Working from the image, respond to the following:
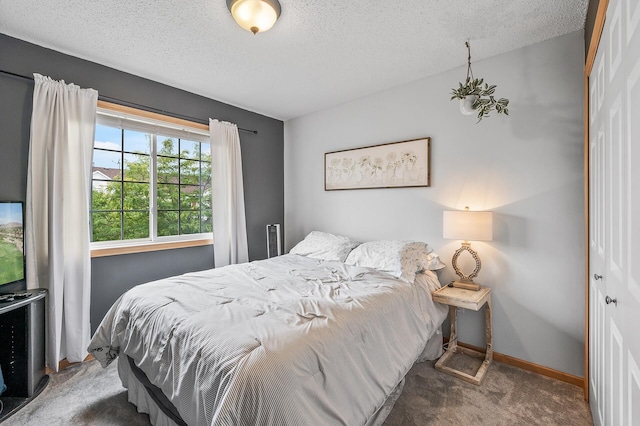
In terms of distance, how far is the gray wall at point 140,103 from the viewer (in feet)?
7.18

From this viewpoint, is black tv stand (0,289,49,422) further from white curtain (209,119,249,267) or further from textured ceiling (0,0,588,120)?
textured ceiling (0,0,588,120)

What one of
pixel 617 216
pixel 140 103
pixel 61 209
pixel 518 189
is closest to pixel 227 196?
pixel 140 103

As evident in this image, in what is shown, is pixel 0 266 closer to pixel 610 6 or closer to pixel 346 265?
pixel 346 265

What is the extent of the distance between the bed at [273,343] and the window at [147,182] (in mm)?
1127

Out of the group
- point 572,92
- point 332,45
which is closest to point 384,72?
point 332,45

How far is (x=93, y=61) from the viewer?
2.54m

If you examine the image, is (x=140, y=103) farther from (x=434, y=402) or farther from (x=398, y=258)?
(x=434, y=402)

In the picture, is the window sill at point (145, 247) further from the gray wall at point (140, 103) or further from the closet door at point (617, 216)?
the closet door at point (617, 216)

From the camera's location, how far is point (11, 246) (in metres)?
2.06

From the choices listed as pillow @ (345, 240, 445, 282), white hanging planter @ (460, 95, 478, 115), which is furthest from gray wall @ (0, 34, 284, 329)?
white hanging planter @ (460, 95, 478, 115)

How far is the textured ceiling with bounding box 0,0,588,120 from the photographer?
1.89 m

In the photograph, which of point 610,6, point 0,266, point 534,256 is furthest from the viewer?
point 534,256

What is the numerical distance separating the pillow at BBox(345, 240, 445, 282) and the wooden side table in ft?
0.82

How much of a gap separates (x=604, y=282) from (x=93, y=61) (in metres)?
3.96
